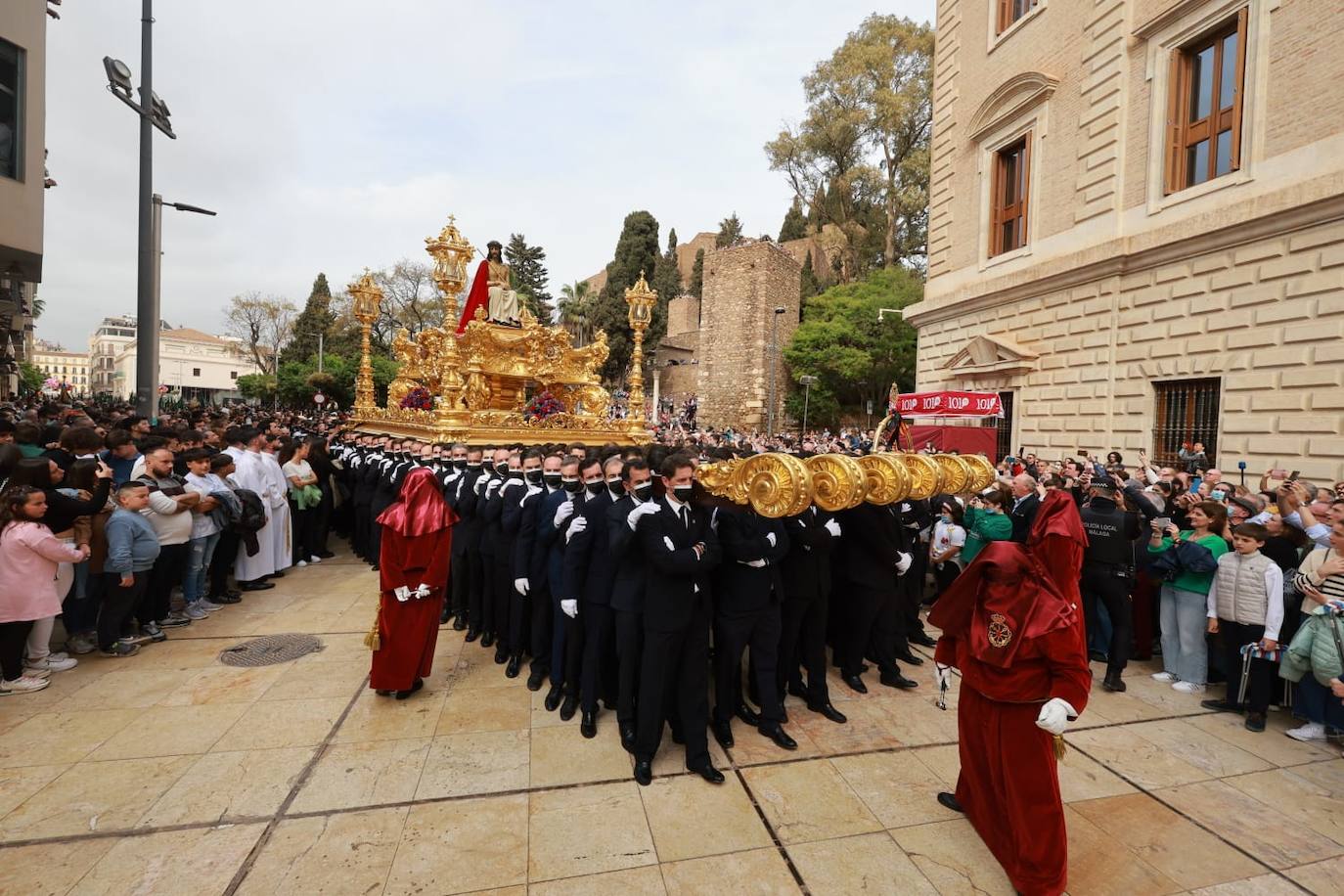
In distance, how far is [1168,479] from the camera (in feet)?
29.5

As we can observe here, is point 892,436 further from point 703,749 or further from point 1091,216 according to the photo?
point 1091,216

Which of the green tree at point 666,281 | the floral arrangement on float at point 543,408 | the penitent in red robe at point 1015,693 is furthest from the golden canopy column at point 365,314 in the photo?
the green tree at point 666,281

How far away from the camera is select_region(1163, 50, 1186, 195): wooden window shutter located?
452 inches

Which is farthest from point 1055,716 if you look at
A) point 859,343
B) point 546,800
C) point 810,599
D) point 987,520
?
point 859,343

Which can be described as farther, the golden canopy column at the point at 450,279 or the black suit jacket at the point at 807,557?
the golden canopy column at the point at 450,279

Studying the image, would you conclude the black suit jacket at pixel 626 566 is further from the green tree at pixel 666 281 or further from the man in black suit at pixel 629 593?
A: the green tree at pixel 666 281

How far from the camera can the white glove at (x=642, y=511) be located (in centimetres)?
→ 398

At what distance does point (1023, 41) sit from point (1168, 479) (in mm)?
11796

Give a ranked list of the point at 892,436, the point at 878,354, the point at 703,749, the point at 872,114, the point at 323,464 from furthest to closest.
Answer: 1. the point at 872,114
2. the point at 878,354
3. the point at 323,464
4. the point at 892,436
5. the point at 703,749

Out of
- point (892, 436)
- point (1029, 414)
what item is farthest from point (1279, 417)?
point (892, 436)

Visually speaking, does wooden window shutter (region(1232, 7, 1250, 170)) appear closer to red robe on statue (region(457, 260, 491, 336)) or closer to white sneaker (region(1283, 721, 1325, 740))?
white sneaker (region(1283, 721, 1325, 740))

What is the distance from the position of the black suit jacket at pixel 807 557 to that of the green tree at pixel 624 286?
40.6 m

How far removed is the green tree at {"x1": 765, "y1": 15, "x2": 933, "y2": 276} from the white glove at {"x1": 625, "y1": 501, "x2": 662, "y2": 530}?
36.6m

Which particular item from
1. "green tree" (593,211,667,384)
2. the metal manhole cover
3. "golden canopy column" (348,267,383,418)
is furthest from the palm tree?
the metal manhole cover
